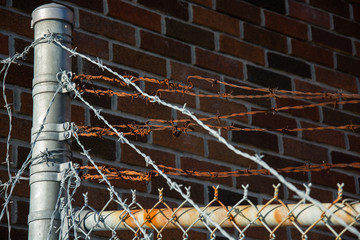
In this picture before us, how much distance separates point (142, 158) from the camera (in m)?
2.28

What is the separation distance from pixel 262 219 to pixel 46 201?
51 cm

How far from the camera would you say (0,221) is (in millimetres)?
1879

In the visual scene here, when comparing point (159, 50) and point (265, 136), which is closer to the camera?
point (159, 50)

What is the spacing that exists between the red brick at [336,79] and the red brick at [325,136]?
226 millimetres

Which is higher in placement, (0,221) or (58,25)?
(58,25)

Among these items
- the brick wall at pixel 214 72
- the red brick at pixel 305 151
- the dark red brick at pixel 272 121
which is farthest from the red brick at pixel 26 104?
the red brick at pixel 305 151

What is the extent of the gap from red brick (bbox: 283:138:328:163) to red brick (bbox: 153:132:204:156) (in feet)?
1.39

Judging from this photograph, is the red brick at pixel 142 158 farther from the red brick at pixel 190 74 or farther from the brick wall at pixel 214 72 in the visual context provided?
the red brick at pixel 190 74

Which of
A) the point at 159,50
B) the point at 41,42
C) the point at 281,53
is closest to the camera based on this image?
the point at 41,42

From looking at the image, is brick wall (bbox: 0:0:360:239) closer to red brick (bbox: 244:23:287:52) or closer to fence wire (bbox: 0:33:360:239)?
red brick (bbox: 244:23:287:52)

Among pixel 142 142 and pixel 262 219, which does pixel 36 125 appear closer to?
pixel 262 219

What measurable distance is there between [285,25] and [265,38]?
0.50 ft

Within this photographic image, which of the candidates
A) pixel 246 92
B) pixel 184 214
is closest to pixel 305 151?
pixel 246 92

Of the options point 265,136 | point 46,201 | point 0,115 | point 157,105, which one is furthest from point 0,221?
point 265,136
